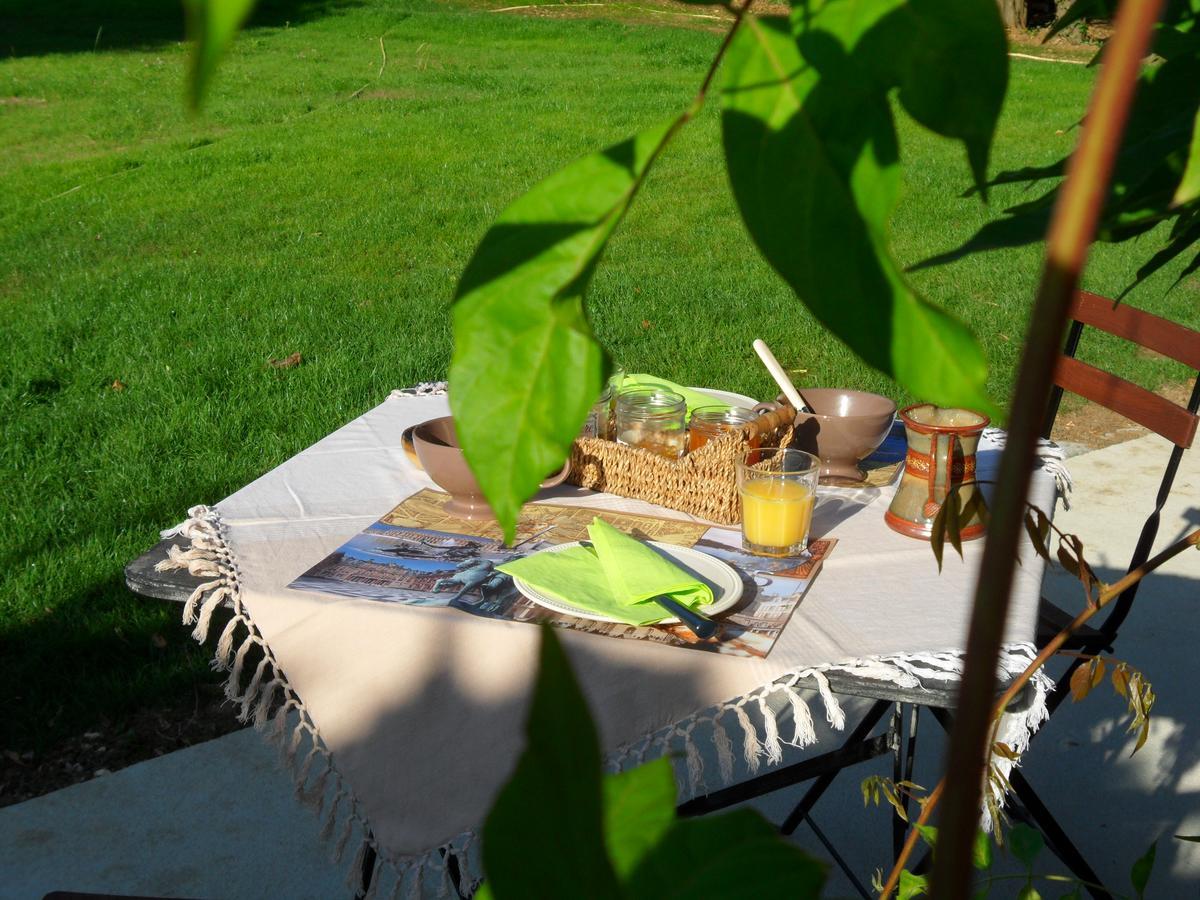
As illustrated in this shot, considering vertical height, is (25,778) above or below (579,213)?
below

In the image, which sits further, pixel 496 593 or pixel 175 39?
pixel 175 39

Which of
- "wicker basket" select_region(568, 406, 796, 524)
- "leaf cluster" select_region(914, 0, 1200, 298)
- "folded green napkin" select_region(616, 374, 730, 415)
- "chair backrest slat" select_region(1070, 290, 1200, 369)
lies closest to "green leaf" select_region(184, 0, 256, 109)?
"leaf cluster" select_region(914, 0, 1200, 298)

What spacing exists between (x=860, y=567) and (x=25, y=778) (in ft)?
6.30

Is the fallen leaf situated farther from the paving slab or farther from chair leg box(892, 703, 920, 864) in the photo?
chair leg box(892, 703, 920, 864)

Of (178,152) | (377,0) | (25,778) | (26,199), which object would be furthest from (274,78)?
(25,778)

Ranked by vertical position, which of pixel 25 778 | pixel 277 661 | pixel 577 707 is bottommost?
pixel 25 778

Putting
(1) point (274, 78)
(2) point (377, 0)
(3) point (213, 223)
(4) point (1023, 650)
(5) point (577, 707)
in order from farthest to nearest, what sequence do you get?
(2) point (377, 0)
(1) point (274, 78)
(3) point (213, 223)
(4) point (1023, 650)
(5) point (577, 707)

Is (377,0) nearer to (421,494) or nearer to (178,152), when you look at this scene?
(178,152)

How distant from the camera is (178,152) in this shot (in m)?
8.12

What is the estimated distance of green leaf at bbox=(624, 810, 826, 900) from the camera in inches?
6.7

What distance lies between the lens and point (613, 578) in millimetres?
1448

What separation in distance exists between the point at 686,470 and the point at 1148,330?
3.66ft

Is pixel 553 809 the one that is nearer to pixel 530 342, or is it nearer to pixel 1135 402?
pixel 530 342

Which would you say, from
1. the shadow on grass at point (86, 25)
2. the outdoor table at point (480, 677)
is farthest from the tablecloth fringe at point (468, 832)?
the shadow on grass at point (86, 25)
